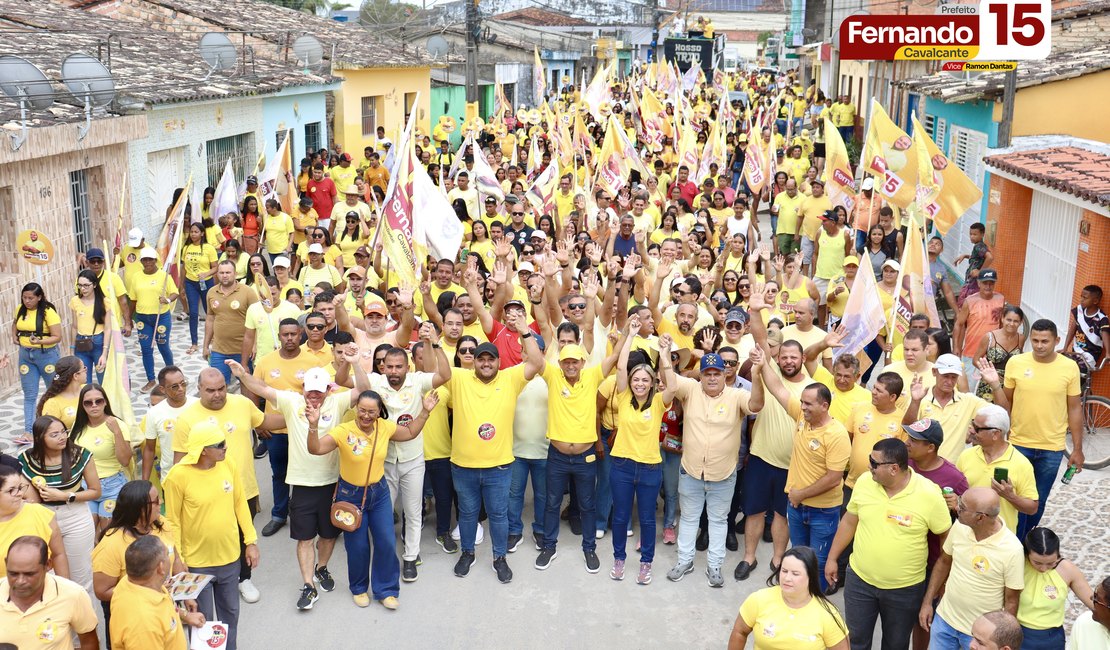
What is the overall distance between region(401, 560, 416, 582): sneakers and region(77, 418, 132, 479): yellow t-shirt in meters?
2.01

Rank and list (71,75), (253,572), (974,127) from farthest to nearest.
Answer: (974,127) < (71,75) < (253,572)

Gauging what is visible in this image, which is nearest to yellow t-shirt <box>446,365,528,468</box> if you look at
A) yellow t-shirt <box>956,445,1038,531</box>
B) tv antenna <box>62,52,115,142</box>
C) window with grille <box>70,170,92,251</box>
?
yellow t-shirt <box>956,445,1038,531</box>

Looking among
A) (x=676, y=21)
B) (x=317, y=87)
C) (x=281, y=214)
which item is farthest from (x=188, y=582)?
(x=676, y=21)

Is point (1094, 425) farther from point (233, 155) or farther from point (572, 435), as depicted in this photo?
point (233, 155)

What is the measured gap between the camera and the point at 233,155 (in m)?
19.4

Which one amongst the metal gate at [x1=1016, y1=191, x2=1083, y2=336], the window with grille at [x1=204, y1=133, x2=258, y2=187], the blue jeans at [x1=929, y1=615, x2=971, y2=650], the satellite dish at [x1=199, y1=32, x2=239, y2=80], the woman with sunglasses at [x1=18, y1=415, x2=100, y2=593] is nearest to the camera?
the blue jeans at [x1=929, y1=615, x2=971, y2=650]

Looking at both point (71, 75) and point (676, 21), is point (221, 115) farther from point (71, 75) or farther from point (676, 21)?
point (676, 21)

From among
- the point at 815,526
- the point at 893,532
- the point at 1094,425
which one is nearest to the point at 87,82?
the point at 815,526

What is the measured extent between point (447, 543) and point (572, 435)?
1.33 m

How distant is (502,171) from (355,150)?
973cm

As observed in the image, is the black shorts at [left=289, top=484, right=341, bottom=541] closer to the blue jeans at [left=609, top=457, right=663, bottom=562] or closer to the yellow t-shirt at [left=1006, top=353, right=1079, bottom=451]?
the blue jeans at [left=609, top=457, right=663, bottom=562]

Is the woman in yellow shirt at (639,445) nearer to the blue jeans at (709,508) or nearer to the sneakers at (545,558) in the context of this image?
the blue jeans at (709,508)

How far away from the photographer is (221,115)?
18.3 metres

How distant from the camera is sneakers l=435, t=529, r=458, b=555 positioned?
26.3 ft
